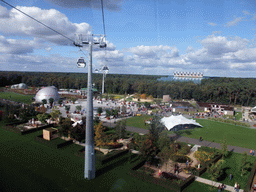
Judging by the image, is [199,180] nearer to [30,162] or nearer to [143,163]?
[143,163]

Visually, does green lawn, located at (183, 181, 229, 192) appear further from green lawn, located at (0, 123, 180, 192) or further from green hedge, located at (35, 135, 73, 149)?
green hedge, located at (35, 135, 73, 149)

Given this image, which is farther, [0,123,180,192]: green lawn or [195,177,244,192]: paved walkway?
[195,177,244,192]: paved walkway

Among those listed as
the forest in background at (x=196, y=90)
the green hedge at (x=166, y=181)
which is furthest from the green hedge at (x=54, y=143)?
the forest in background at (x=196, y=90)

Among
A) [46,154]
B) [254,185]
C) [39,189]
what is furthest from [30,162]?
[254,185]

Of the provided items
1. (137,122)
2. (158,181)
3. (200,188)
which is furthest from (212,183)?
(137,122)

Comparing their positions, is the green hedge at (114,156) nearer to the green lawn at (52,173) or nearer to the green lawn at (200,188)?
the green lawn at (52,173)

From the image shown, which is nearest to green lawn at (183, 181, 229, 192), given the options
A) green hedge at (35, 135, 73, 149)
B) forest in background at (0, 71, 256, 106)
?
green hedge at (35, 135, 73, 149)
